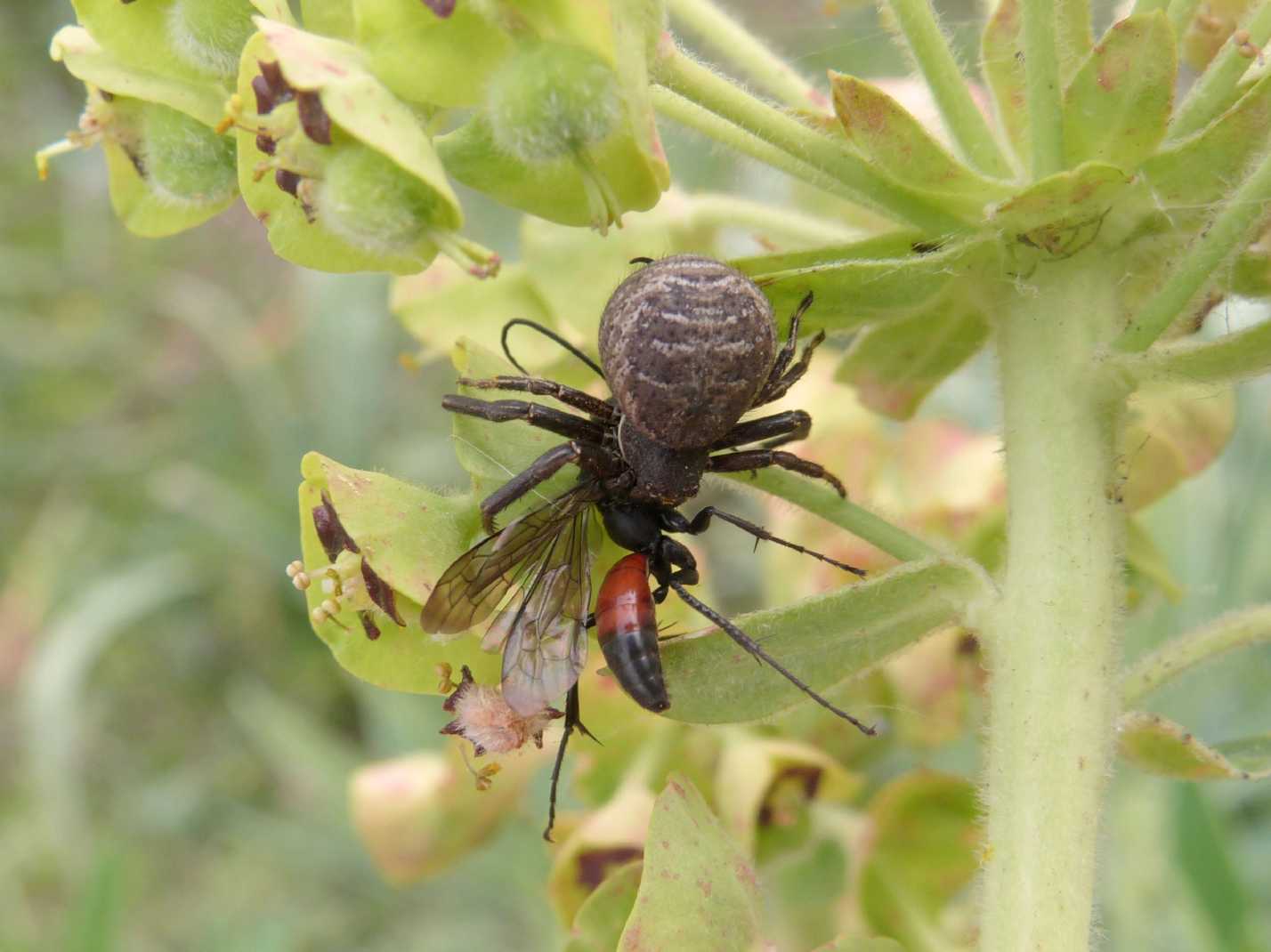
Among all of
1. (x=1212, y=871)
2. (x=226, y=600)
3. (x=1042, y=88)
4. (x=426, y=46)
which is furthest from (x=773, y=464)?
(x=226, y=600)

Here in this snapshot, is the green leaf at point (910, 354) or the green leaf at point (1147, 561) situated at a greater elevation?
the green leaf at point (910, 354)

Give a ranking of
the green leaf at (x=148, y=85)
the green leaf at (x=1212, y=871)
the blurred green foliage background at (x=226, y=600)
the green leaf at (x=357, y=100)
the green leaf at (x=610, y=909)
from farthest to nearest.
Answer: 1. the blurred green foliage background at (x=226, y=600)
2. the green leaf at (x=1212, y=871)
3. the green leaf at (x=610, y=909)
4. the green leaf at (x=148, y=85)
5. the green leaf at (x=357, y=100)

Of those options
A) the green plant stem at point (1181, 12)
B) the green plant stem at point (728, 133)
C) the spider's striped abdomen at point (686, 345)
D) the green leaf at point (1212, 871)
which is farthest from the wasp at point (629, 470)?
the green leaf at point (1212, 871)

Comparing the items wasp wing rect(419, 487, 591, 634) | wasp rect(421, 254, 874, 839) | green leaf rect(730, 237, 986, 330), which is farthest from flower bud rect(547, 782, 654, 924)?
green leaf rect(730, 237, 986, 330)

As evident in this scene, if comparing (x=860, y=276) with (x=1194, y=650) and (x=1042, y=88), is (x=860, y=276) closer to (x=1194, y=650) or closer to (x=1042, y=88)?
(x=1042, y=88)

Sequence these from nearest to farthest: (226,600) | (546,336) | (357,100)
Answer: (357,100) → (546,336) → (226,600)

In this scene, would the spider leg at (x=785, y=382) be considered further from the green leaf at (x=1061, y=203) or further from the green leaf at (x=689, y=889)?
the green leaf at (x=689, y=889)
